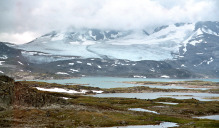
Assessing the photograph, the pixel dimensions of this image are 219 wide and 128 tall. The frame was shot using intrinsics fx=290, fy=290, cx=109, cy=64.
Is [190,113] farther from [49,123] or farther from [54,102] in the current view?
[49,123]

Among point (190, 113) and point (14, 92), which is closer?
point (14, 92)

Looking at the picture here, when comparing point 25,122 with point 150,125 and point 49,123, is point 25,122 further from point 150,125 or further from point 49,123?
point 150,125

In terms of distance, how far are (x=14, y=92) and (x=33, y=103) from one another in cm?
536

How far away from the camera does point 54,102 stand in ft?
260

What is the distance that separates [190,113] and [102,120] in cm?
3302

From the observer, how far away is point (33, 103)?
2854 inches

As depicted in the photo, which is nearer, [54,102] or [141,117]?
[141,117]

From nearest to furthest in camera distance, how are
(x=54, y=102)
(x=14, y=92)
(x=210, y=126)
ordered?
(x=210, y=126)
(x=14, y=92)
(x=54, y=102)

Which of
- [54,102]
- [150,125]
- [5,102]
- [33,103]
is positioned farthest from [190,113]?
[5,102]

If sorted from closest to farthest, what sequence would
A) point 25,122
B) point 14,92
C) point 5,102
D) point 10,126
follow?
point 10,126 → point 25,122 → point 5,102 → point 14,92

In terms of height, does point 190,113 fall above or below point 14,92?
below

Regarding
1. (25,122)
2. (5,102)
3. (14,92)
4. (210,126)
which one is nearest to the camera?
(25,122)

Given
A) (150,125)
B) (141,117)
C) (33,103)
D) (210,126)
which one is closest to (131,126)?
(150,125)

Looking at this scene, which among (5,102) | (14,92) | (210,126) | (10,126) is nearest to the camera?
(10,126)
